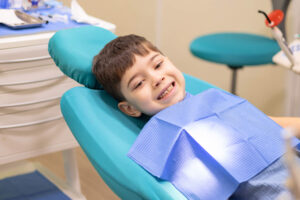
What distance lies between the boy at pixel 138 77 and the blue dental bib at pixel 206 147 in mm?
71

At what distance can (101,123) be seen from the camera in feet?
3.83

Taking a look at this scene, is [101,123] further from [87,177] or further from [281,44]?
[87,177]

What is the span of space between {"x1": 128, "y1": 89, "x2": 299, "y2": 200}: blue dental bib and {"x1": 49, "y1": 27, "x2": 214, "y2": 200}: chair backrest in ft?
0.13

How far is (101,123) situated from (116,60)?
0.63 feet

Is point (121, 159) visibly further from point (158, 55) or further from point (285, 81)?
point (285, 81)

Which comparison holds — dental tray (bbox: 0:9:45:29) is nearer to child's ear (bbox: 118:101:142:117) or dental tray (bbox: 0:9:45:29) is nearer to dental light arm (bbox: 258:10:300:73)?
child's ear (bbox: 118:101:142:117)

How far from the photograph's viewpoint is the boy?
48.3 inches

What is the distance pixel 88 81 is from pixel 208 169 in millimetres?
480

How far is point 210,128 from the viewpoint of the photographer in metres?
1.10

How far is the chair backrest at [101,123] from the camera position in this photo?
40.1 inches

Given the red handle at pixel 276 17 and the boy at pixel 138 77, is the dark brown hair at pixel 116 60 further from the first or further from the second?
the red handle at pixel 276 17

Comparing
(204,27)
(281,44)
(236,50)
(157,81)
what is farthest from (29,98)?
(204,27)

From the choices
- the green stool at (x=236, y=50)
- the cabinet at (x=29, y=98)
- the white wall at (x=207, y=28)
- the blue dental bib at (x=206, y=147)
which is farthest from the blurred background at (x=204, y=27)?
the blue dental bib at (x=206, y=147)

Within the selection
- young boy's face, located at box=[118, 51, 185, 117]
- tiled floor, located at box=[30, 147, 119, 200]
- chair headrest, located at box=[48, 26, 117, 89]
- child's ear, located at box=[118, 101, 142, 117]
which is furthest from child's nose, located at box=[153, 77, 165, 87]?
tiled floor, located at box=[30, 147, 119, 200]
